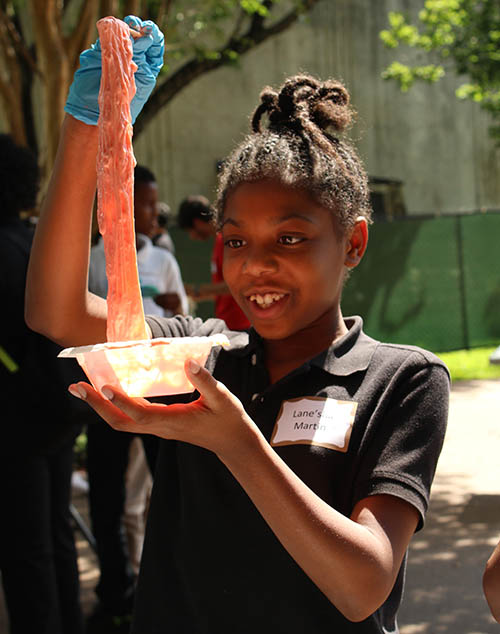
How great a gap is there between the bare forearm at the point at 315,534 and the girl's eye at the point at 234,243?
51cm

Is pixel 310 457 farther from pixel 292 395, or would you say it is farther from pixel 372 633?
pixel 372 633

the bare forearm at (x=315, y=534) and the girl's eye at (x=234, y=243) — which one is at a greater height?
the girl's eye at (x=234, y=243)

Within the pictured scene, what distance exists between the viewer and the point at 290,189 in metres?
1.62

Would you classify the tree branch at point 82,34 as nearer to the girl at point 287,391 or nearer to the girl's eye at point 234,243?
the girl at point 287,391

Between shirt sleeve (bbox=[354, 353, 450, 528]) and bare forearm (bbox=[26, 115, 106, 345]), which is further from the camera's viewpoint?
bare forearm (bbox=[26, 115, 106, 345])

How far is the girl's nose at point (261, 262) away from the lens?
1579 mm

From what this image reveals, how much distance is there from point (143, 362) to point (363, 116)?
14504 mm

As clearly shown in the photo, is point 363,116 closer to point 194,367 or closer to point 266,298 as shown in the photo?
point 266,298

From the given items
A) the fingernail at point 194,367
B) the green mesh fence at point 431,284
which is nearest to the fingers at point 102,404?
the fingernail at point 194,367

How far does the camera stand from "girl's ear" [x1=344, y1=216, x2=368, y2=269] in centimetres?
176

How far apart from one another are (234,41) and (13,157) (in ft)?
26.9

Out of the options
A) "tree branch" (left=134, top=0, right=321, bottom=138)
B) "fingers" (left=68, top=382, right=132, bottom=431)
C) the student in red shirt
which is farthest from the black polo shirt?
"tree branch" (left=134, top=0, right=321, bottom=138)

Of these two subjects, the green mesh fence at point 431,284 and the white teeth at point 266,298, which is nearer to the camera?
the white teeth at point 266,298

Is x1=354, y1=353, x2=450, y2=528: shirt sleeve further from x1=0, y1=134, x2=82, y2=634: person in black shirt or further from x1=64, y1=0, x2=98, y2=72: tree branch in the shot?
x1=64, y1=0, x2=98, y2=72: tree branch
